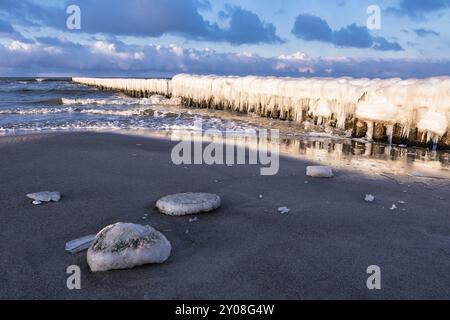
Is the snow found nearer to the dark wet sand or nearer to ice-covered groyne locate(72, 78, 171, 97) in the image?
the dark wet sand

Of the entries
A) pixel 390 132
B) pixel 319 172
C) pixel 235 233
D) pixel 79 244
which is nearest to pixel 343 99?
pixel 390 132

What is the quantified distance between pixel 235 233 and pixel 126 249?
1.00 m

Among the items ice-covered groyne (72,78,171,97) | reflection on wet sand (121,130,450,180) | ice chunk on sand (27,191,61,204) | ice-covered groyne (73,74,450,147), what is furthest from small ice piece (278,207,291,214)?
ice-covered groyne (72,78,171,97)

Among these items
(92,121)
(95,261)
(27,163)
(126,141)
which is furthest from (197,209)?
(92,121)

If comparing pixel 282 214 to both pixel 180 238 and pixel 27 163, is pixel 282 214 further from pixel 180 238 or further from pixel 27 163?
pixel 27 163

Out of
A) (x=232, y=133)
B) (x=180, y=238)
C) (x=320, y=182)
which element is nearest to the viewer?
(x=180, y=238)

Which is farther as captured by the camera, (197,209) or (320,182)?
(320,182)

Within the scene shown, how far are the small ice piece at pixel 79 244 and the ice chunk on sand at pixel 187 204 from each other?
2.49 ft

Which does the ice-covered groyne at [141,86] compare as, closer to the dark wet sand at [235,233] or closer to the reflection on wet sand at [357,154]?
the reflection on wet sand at [357,154]

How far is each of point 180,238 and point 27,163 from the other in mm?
3492

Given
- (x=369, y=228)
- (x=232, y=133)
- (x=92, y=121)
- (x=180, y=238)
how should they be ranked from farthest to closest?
(x=92, y=121), (x=232, y=133), (x=369, y=228), (x=180, y=238)

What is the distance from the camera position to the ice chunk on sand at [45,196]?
3850 millimetres

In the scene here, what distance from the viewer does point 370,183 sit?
201 inches

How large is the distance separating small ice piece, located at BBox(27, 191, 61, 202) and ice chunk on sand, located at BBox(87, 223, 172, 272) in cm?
148
